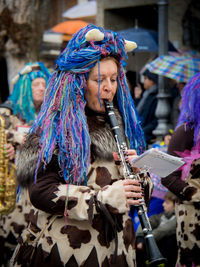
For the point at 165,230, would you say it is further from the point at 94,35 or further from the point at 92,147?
the point at 94,35

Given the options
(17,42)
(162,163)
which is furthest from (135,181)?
(17,42)

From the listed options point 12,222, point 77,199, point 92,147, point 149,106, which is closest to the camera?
point 77,199

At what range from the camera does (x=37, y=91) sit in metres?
4.86

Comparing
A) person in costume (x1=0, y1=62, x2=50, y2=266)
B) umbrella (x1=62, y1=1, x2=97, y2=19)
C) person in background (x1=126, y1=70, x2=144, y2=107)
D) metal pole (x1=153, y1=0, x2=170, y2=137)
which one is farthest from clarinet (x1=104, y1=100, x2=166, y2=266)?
umbrella (x1=62, y1=1, x2=97, y2=19)

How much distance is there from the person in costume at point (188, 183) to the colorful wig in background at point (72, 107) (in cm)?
101

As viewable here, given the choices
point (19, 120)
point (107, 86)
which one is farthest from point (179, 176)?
point (19, 120)

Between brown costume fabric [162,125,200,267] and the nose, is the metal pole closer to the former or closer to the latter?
brown costume fabric [162,125,200,267]

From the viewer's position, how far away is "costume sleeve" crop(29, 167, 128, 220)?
2338mm

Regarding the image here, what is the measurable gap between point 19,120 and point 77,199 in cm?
253

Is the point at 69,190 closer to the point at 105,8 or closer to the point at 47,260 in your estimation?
the point at 47,260

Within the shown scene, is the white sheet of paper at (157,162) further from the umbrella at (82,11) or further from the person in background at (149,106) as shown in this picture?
the umbrella at (82,11)

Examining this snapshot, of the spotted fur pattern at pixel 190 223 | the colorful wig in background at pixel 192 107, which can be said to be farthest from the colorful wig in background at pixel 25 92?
the spotted fur pattern at pixel 190 223

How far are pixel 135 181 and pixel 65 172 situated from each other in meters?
0.40

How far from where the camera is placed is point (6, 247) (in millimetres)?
4238
